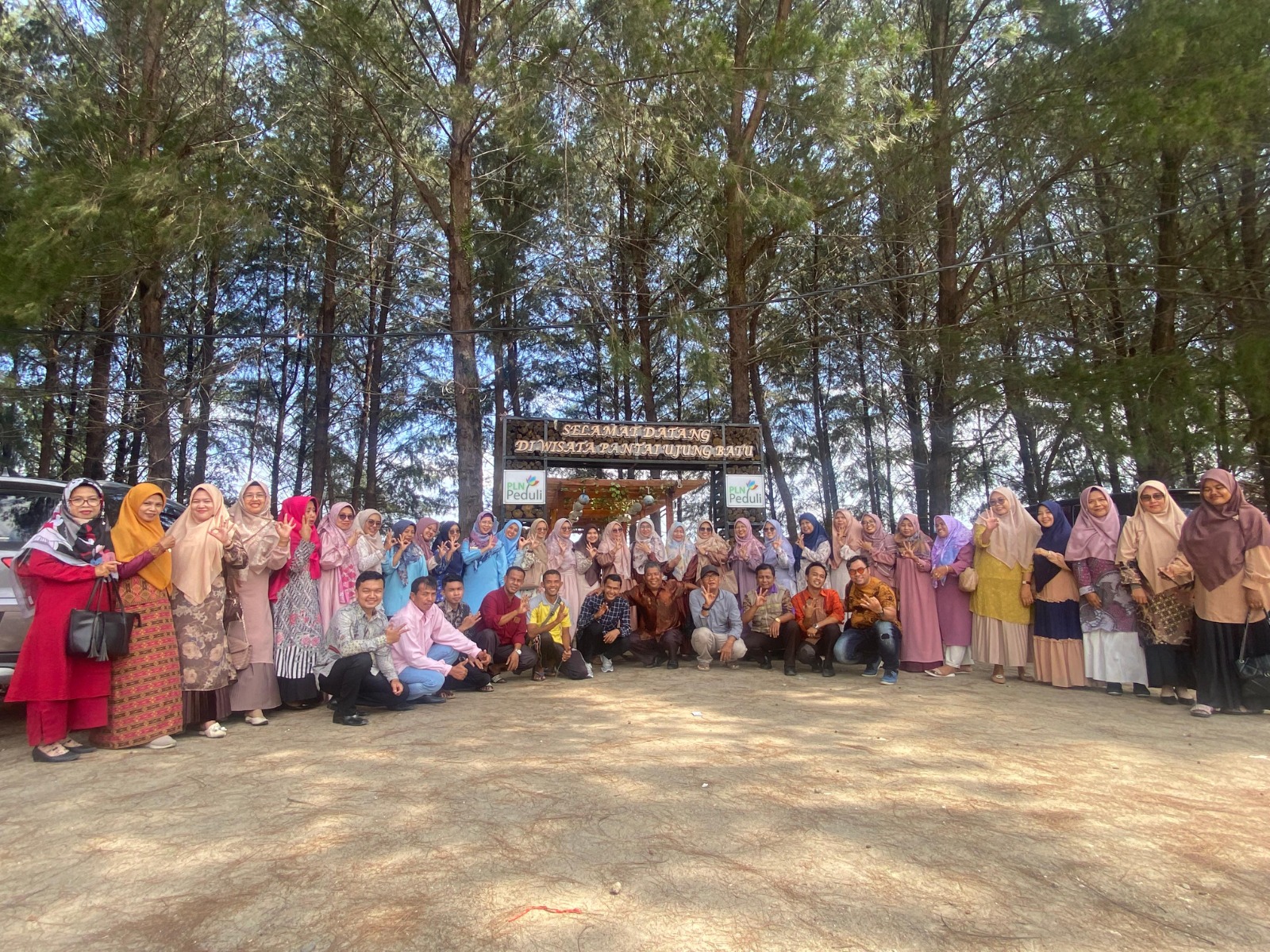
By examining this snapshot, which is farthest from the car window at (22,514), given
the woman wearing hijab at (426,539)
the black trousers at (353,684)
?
the woman wearing hijab at (426,539)

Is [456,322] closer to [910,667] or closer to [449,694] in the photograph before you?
[449,694]

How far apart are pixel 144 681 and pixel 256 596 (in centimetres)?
67

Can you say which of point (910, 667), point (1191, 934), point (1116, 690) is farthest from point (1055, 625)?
point (1191, 934)

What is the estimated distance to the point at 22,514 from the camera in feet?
14.1

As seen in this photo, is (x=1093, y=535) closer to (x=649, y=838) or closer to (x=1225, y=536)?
(x=1225, y=536)

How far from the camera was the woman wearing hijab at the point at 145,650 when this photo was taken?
3.57 m

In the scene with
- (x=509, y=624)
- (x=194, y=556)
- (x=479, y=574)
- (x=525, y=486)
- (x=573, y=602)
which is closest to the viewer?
(x=194, y=556)

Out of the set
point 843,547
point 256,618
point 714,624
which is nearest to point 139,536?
point 256,618

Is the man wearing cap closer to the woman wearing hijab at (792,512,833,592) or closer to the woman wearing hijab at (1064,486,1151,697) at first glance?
the woman wearing hijab at (792,512,833,592)

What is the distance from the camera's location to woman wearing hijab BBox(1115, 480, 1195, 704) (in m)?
4.65

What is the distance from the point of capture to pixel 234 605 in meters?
4.07

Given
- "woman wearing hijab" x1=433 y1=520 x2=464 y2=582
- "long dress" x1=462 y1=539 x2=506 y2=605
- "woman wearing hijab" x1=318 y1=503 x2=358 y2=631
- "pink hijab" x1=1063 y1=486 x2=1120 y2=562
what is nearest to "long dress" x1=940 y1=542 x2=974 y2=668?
"pink hijab" x1=1063 y1=486 x2=1120 y2=562

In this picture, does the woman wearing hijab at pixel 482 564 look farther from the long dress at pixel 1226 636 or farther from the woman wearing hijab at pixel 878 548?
the long dress at pixel 1226 636

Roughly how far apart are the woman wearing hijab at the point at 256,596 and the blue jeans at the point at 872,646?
3.83 m
